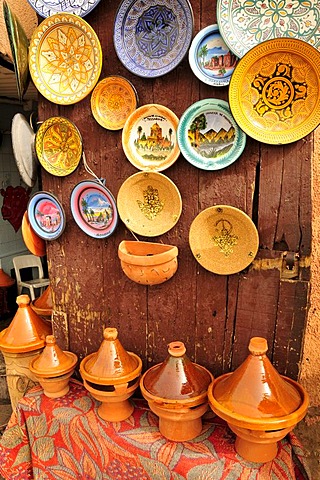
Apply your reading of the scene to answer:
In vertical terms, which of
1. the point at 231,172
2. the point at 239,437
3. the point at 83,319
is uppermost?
the point at 231,172

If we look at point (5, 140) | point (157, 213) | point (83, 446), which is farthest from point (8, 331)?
point (5, 140)

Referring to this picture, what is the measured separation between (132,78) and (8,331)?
136cm

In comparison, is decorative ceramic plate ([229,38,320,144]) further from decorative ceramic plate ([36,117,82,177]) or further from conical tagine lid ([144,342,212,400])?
conical tagine lid ([144,342,212,400])

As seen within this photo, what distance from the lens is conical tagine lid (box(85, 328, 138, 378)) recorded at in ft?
5.40

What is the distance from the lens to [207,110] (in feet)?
5.01

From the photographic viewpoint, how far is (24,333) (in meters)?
1.99

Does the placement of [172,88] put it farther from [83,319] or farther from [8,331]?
[8,331]

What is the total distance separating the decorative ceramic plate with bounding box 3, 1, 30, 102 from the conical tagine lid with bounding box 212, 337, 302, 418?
1434 millimetres

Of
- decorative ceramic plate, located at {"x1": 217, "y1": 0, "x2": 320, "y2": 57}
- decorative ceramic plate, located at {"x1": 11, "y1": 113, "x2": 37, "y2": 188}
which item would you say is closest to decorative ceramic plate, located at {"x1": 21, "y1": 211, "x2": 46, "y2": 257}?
decorative ceramic plate, located at {"x1": 11, "y1": 113, "x2": 37, "y2": 188}

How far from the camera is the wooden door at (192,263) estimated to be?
1499mm

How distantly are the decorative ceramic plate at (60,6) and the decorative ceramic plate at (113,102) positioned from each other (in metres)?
0.29

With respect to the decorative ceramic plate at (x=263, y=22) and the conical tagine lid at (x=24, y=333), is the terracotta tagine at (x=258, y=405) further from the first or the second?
the decorative ceramic plate at (x=263, y=22)

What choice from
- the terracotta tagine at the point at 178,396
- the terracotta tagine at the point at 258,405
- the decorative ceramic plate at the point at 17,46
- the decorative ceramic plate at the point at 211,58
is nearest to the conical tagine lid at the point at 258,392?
the terracotta tagine at the point at 258,405

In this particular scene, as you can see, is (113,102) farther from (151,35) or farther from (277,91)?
→ (277,91)
